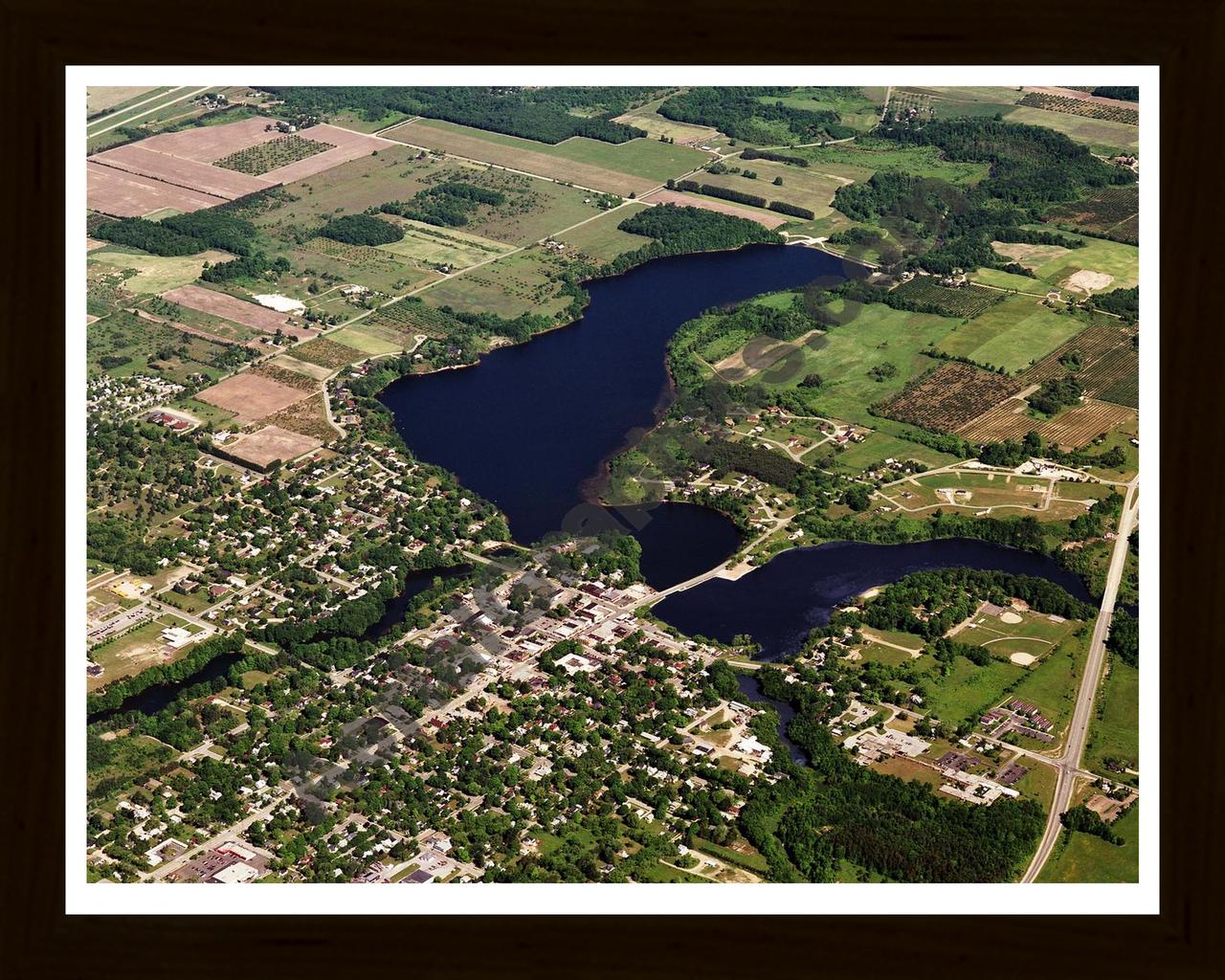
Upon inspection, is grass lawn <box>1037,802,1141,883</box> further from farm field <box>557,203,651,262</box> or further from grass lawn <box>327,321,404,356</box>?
farm field <box>557,203,651,262</box>

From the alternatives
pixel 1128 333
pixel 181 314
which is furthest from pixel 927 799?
pixel 181 314

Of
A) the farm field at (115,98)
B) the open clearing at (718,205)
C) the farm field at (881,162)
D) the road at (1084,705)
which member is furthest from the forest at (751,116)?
the road at (1084,705)

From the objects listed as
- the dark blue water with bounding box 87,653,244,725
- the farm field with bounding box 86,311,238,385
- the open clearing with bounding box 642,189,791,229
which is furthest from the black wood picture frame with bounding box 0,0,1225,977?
the open clearing with bounding box 642,189,791,229

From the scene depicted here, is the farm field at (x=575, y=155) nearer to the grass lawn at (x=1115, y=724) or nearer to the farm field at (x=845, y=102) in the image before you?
the farm field at (x=845, y=102)

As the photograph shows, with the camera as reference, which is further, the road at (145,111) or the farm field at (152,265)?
the road at (145,111)

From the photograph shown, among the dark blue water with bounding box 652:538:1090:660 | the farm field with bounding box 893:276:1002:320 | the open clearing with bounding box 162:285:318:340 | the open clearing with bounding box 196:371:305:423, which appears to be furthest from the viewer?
the farm field with bounding box 893:276:1002:320

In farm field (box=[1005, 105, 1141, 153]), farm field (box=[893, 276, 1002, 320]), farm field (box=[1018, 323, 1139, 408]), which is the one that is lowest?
farm field (box=[1018, 323, 1139, 408])

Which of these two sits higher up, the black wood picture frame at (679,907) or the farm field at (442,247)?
the black wood picture frame at (679,907)
